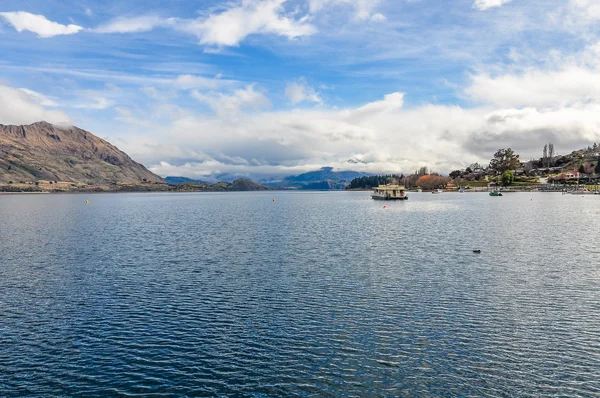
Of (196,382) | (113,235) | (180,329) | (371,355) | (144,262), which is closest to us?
(196,382)

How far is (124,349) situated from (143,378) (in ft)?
19.1

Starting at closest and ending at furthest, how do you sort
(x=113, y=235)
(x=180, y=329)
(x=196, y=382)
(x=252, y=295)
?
(x=196, y=382)
(x=180, y=329)
(x=252, y=295)
(x=113, y=235)

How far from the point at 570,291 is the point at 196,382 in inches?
1747

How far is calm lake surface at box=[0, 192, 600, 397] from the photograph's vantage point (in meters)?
28.4

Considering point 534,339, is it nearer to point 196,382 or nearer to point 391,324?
point 391,324

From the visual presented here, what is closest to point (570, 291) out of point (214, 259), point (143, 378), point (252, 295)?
point (252, 295)

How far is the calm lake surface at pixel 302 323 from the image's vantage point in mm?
28438

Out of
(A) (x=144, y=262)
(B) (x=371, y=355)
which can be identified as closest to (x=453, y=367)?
(B) (x=371, y=355)

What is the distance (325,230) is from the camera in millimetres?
116688

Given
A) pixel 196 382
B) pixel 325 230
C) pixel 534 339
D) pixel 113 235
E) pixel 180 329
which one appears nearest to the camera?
pixel 196 382

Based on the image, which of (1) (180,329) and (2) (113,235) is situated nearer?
(1) (180,329)

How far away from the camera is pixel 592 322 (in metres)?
38.6

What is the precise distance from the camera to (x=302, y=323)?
3931cm

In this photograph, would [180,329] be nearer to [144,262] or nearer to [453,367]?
[453,367]
